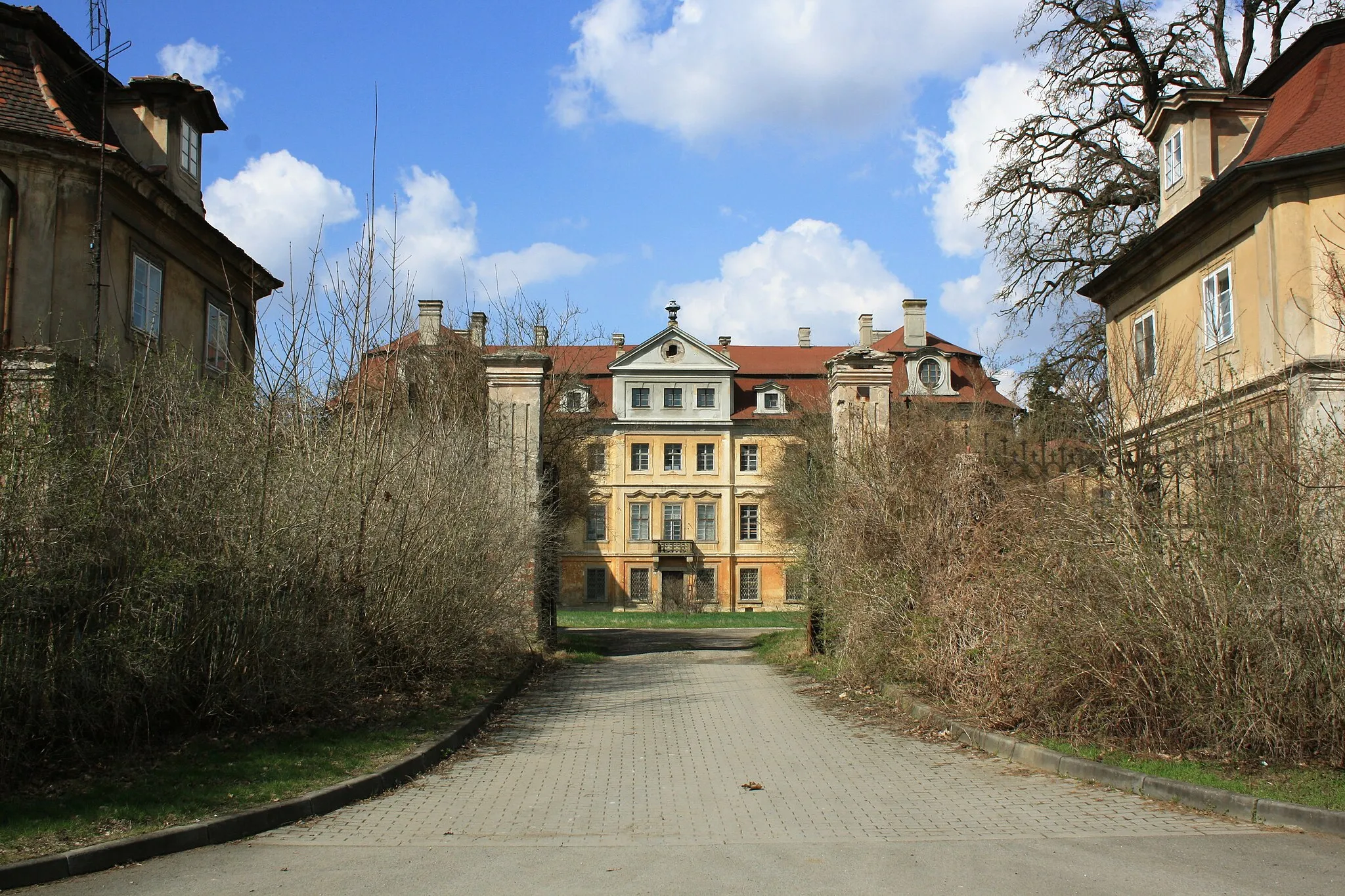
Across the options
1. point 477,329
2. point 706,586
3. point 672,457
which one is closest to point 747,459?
point 672,457

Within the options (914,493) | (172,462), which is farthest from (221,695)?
(914,493)

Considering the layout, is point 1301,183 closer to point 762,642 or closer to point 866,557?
point 866,557

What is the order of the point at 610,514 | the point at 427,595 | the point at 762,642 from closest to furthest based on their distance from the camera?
the point at 427,595 → the point at 762,642 → the point at 610,514

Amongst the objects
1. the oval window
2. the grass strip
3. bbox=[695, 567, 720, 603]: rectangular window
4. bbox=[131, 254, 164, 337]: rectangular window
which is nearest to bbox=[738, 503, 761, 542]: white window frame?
bbox=[695, 567, 720, 603]: rectangular window

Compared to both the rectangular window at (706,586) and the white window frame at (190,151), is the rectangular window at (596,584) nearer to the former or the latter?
the rectangular window at (706,586)

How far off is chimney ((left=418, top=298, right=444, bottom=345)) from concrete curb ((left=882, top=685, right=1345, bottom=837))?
19255mm

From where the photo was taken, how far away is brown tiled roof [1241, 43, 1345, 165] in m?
16.4

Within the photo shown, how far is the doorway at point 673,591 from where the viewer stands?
53.7 meters

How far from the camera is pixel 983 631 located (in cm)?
1059

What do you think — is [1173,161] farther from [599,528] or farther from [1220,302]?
[599,528]

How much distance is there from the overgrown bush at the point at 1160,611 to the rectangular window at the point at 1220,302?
814cm

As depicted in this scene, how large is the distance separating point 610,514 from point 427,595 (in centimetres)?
4342

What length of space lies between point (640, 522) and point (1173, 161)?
38.1 m

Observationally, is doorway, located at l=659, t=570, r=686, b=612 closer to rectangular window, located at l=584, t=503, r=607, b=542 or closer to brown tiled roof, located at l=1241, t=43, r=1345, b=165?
rectangular window, located at l=584, t=503, r=607, b=542
